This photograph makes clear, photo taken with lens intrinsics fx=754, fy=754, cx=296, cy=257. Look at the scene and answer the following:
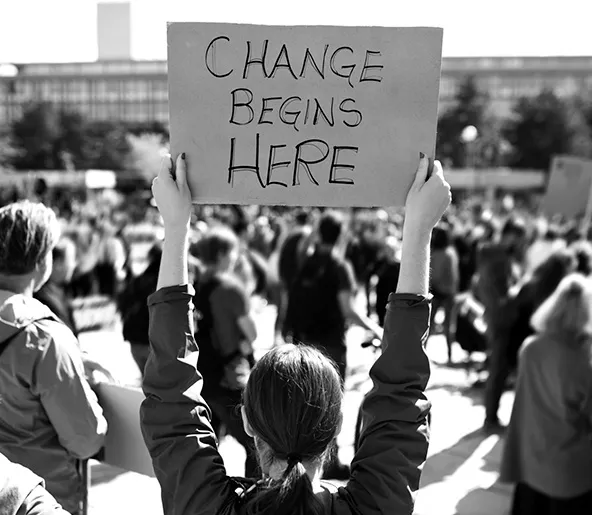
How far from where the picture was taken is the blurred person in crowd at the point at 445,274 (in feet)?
27.6

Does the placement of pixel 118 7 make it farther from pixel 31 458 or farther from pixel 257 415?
pixel 257 415

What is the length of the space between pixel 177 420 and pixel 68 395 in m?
0.83

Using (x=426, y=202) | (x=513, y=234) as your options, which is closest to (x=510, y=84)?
(x=513, y=234)

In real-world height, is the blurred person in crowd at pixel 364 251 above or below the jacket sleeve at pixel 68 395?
below

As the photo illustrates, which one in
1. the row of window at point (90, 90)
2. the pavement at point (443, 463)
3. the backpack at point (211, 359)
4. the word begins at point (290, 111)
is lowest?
the pavement at point (443, 463)

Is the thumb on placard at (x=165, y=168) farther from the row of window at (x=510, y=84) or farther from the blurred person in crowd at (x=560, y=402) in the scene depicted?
the row of window at (x=510, y=84)

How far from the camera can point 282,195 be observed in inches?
71.1

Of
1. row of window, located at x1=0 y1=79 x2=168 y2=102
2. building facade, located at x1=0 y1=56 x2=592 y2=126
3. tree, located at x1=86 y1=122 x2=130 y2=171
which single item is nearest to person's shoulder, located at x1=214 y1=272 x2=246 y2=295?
tree, located at x1=86 y1=122 x2=130 y2=171

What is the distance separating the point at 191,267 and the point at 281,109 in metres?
3.37

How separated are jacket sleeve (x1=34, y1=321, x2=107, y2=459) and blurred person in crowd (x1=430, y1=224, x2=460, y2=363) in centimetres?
652

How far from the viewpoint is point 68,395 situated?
219 cm

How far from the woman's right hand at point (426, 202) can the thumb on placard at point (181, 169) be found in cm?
50

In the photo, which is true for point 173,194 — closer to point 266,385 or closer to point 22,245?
point 266,385

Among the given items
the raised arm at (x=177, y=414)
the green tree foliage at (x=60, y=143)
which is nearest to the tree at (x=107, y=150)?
the green tree foliage at (x=60, y=143)
